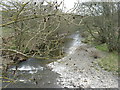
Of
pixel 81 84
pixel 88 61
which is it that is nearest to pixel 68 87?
pixel 81 84

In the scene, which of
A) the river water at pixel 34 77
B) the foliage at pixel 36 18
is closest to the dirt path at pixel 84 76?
the river water at pixel 34 77

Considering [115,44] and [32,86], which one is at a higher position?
[115,44]

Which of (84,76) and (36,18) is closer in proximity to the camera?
(36,18)

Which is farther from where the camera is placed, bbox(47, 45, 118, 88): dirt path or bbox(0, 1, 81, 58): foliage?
bbox(47, 45, 118, 88): dirt path

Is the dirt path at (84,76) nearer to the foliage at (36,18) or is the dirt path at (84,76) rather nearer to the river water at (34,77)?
the river water at (34,77)

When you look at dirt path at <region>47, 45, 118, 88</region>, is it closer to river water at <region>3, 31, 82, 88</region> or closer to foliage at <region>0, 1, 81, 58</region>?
river water at <region>3, 31, 82, 88</region>

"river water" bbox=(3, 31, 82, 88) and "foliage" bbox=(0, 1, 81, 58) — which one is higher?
"foliage" bbox=(0, 1, 81, 58)

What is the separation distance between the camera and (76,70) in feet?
29.1

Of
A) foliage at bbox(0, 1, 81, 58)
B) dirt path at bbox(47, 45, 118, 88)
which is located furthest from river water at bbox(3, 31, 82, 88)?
foliage at bbox(0, 1, 81, 58)

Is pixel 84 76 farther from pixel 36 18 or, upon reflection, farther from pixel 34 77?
pixel 36 18

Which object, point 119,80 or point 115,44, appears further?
point 115,44

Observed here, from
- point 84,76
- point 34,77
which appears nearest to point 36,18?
point 34,77

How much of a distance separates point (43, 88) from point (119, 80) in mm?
4012

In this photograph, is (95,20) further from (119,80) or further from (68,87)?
(68,87)
